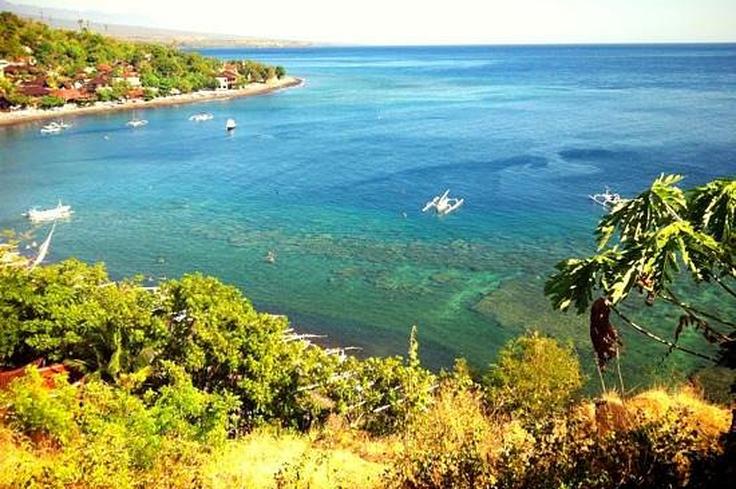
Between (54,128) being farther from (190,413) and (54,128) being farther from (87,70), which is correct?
(190,413)

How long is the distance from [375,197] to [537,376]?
2818 cm

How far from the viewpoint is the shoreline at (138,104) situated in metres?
80.2

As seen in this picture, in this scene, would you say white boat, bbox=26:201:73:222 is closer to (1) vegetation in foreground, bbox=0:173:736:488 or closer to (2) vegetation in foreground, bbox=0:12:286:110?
(1) vegetation in foreground, bbox=0:173:736:488

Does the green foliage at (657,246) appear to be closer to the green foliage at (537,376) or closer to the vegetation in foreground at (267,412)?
the vegetation in foreground at (267,412)

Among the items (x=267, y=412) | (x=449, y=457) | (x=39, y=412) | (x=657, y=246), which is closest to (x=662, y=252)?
(x=657, y=246)

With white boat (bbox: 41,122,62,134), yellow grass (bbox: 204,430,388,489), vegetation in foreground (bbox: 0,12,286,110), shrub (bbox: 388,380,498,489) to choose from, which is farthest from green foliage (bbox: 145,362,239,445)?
vegetation in foreground (bbox: 0,12,286,110)

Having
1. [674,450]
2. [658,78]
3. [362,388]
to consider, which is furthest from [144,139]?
[658,78]

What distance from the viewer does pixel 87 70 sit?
103 meters

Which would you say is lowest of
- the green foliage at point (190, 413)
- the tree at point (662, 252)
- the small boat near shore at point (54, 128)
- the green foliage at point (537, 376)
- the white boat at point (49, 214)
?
the small boat near shore at point (54, 128)

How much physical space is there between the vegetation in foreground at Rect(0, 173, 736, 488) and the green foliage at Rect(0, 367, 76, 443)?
3cm

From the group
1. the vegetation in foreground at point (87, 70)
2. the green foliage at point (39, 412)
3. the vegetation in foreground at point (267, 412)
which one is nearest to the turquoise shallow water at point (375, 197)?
the vegetation in foreground at point (267, 412)

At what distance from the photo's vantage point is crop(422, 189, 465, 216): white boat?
129 feet

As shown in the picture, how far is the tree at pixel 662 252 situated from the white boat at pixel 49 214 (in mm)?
39147

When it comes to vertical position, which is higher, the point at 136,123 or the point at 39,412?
the point at 39,412
